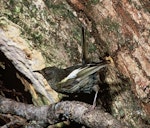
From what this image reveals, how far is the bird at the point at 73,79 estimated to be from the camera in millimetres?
2650

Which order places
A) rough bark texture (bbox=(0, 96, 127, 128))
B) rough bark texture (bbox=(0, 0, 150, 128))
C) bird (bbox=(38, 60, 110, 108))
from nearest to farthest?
rough bark texture (bbox=(0, 96, 127, 128))
bird (bbox=(38, 60, 110, 108))
rough bark texture (bbox=(0, 0, 150, 128))

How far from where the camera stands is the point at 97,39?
3.06m

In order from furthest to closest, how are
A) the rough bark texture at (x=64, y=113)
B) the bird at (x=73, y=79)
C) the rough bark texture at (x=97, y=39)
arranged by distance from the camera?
the rough bark texture at (x=97, y=39)
the bird at (x=73, y=79)
the rough bark texture at (x=64, y=113)

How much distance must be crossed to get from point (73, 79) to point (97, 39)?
0.52 m

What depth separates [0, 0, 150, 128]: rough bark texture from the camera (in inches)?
118

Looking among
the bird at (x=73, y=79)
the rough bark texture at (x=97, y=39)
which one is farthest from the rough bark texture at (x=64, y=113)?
the rough bark texture at (x=97, y=39)

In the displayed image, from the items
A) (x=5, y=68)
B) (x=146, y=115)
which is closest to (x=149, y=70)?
(x=146, y=115)

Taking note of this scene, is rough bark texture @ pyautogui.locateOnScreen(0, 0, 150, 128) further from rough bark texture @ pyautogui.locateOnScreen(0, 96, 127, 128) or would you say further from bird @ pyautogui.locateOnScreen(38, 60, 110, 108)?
rough bark texture @ pyautogui.locateOnScreen(0, 96, 127, 128)

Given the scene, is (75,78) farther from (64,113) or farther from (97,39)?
(97,39)

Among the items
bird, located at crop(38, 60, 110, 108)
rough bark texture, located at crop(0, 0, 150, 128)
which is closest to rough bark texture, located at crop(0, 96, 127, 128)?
bird, located at crop(38, 60, 110, 108)

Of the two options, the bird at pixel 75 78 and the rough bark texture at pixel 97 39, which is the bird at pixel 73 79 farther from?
the rough bark texture at pixel 97 39

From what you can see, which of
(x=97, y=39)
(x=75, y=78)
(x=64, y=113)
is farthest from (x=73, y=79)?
(x=97, y=39)

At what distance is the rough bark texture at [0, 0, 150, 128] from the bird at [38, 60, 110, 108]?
0.78 ft

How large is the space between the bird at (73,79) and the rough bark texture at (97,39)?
0.78 ft
